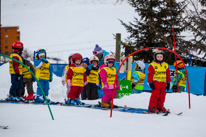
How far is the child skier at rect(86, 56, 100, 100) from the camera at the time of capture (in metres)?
10.4

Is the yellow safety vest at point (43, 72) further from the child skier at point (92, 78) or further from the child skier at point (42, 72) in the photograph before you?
the child skier at point (92, 78)

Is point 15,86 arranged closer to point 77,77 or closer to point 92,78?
point 77,77

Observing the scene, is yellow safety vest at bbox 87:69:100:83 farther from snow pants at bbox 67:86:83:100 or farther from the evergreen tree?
the evergreen tree

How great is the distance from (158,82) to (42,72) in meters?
3.97

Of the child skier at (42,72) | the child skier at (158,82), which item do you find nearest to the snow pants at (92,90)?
the child skier at (42,72)

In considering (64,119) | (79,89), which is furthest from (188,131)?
(79,89)

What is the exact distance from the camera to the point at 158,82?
727 cm

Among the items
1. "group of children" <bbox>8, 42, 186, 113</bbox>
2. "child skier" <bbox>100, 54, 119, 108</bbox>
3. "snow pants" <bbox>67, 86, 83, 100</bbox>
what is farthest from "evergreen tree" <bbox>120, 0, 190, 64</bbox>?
"snow pants" <bbox>67, 86, 83, 100</bbox>

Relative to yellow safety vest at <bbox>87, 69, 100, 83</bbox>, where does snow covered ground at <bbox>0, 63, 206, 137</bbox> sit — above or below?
below

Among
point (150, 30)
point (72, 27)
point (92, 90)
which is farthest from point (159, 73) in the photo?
point (72, 27)

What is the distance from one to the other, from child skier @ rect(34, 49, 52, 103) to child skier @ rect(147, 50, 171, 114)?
364cm

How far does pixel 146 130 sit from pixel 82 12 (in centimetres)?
9349

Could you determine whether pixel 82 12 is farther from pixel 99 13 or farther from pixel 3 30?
pixel 3 30

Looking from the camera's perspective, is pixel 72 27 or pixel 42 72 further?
pixel 72 27
